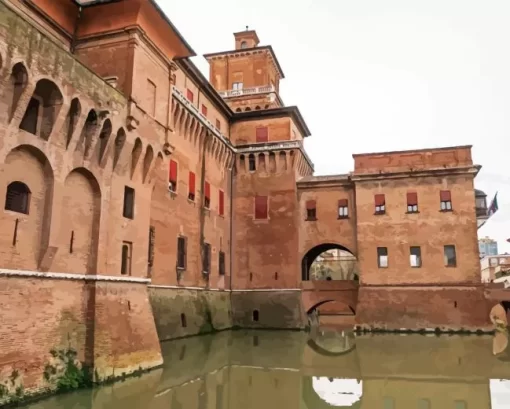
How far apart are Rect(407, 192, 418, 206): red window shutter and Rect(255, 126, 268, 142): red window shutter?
30.5ft

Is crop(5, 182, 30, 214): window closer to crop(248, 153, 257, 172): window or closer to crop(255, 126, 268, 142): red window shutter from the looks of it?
crop(248, 153, 257, 172): window

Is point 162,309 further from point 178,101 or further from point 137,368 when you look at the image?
point 178,101

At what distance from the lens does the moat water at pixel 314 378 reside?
11.0 metres

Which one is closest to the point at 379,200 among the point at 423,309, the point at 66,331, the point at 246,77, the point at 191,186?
the point at 423,309

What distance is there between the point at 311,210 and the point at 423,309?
8453 mm

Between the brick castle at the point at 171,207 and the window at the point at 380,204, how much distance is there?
5.2 inches

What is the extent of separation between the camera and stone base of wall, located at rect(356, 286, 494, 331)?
2548cm

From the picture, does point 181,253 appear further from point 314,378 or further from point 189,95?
point 314,378

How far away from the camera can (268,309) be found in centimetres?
2848

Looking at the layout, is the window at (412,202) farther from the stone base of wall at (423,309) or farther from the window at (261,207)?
the window at (261,207)

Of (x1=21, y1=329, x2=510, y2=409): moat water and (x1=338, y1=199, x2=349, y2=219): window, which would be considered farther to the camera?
(x1=338, y1=199, x2=349, y2=219): window

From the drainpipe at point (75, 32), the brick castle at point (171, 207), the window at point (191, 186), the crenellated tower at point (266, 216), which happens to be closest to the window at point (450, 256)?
the brick castle at point (171, 207)

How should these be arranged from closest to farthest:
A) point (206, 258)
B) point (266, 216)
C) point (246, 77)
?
point (206, 258) < point (266, 216) < point (246, 77)

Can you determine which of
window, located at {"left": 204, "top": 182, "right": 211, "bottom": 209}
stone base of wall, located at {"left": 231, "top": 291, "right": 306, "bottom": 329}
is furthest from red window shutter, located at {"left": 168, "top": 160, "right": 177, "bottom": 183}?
stone base of wall, located at {"left": 231, "top": 291, "right": 306, "bottom": 329}
